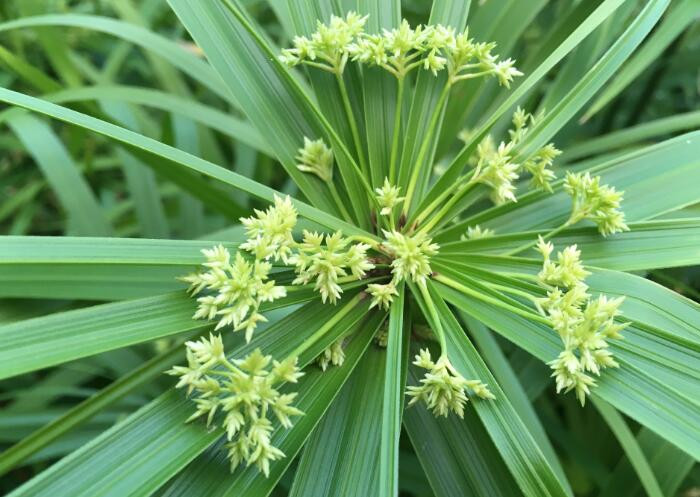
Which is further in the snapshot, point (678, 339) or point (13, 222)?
point (13, 222)

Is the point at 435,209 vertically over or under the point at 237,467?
over

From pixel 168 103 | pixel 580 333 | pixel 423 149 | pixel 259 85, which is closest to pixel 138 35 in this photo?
pixel 168 103

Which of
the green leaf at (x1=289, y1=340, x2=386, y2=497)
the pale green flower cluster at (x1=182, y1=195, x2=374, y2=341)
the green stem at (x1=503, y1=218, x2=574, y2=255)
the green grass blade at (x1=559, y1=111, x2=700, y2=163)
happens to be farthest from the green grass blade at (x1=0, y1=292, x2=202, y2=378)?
the green grass blade at (x1=559, y1=111, x2=700, y2=163)

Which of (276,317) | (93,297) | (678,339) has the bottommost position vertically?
(678,339)

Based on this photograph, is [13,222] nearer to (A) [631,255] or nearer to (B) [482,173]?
(B) [482,173]

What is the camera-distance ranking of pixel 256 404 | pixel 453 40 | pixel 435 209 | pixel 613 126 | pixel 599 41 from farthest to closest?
1. pixel 613 126
2. pixel 599 41
3. pixel 435 209
4. pixel 453 40
5. pixel 256 404

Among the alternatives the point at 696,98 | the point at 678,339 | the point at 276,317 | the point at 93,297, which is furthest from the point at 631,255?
the point at 696,98

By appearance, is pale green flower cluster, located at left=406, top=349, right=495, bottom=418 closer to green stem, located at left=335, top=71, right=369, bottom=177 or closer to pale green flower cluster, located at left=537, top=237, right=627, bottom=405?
pale green flower cluster, located at left=537, top=237, right=627, bottom=405
